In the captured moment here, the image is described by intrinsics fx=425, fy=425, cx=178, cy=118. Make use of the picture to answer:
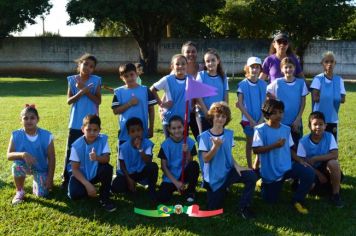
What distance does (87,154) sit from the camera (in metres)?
4.44

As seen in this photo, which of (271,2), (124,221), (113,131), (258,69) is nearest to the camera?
(124,221)

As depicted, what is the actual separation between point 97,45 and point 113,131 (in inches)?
811

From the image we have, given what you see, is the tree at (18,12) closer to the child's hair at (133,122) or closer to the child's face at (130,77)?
the child's face at (130,77)

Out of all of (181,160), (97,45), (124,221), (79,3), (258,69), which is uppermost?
(79,3)

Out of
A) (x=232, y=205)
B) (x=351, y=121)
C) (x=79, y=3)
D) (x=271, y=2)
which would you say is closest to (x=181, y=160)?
(x=232, y=205)

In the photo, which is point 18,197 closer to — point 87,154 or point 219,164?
point 87,154

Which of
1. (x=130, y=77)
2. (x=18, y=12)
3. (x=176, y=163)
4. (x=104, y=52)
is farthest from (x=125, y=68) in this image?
(x=104, y=52)

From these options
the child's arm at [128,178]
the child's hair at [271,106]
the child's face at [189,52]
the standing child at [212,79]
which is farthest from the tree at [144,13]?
the child's hair at [271,106]

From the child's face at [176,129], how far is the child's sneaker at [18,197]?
1.71m

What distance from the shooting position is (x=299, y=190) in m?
4.35

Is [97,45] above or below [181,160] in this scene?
above

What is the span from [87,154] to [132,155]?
55cm

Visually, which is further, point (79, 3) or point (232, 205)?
point (79, 3)

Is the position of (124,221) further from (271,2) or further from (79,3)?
(271,2)
